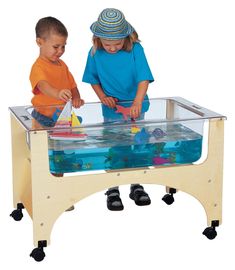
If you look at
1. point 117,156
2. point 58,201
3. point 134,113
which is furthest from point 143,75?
point 58,201

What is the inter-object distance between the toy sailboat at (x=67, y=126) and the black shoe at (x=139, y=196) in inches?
22.6

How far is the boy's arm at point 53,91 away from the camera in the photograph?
3.83 meters

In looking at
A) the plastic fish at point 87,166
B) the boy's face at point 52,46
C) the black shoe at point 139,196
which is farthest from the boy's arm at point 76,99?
the black shoe at point 139,196

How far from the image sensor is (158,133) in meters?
3.82

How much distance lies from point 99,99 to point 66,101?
0.31m

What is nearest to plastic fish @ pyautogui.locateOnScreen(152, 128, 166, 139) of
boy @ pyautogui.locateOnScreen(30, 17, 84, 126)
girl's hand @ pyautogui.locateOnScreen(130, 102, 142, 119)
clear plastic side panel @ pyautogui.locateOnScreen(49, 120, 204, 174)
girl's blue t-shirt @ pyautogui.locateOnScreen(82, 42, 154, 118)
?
clear plastic side panel @ pyautogui.locateOnScreen(49, 120, 204, 174)

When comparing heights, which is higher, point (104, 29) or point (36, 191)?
point (104, 29)

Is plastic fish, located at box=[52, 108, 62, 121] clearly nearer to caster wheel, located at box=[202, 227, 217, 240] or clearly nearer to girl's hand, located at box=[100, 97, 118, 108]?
girl's hand, located at box=[100, 97, 118, 108]

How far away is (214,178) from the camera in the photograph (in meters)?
3.84

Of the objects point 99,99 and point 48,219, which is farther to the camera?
point 99,99

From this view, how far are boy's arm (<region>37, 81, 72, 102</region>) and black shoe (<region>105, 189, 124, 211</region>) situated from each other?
607mm

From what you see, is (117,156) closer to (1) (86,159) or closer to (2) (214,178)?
(1) (86,159)

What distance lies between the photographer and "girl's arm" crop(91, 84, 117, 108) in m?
4.07

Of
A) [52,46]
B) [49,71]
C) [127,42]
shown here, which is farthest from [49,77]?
[127,42]
